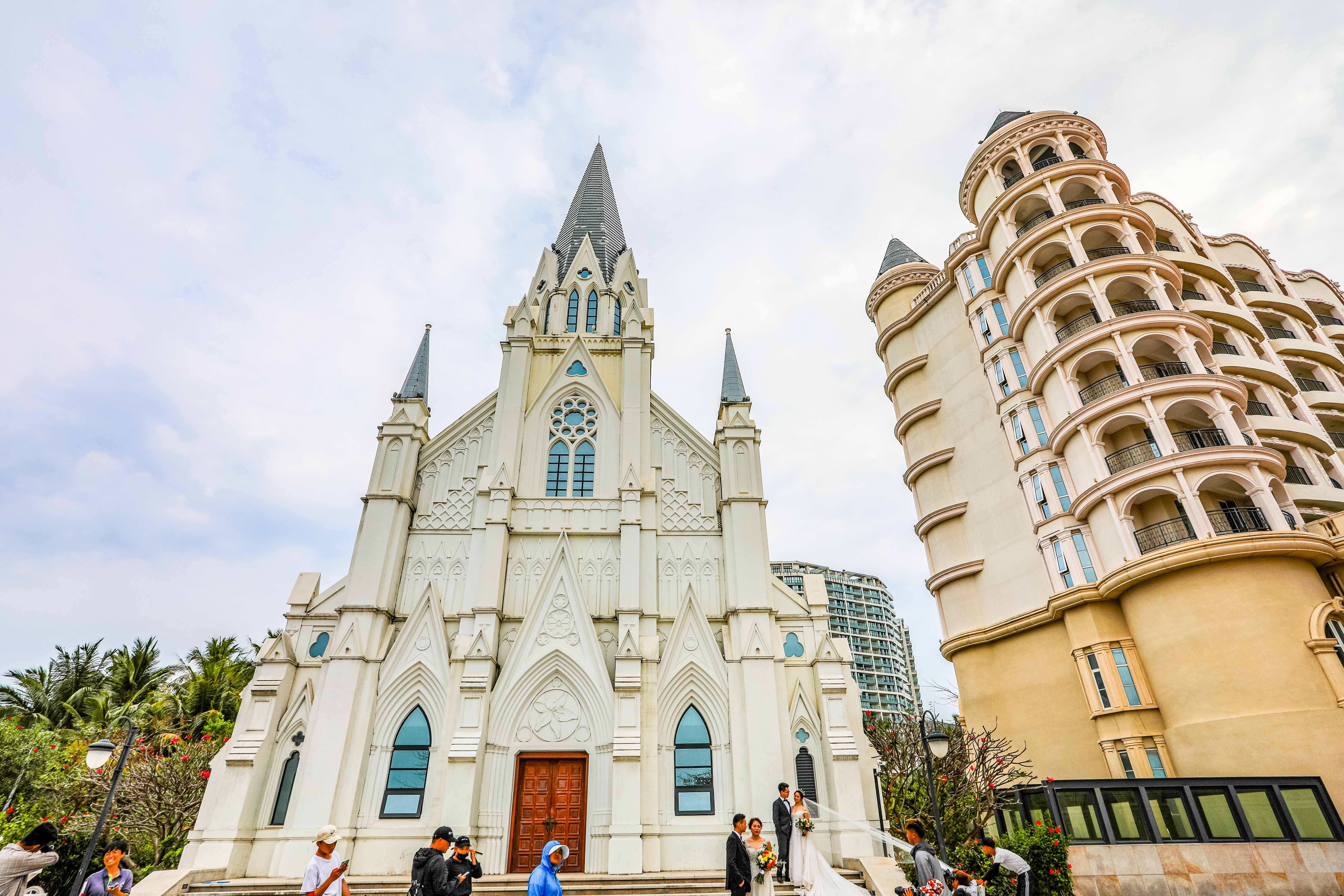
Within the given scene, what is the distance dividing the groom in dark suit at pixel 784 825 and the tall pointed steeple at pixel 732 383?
44.5 feet

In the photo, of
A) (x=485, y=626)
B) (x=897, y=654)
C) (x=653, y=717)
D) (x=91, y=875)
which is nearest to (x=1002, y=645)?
(x=653, y=717)

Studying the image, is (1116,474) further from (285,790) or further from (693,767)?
(285,790)

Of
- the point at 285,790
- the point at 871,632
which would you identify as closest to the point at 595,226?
the point at 285,790

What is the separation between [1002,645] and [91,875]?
24.8m

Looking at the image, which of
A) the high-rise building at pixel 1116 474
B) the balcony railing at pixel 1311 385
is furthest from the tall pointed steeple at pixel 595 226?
the balcony railing at pixel 1311 385

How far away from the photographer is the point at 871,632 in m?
103

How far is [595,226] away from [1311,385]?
107 ft

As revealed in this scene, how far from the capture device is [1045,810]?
Result: 14172mm

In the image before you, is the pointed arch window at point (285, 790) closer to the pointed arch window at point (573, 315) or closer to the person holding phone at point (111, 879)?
the person holding phone at point (111, 879)

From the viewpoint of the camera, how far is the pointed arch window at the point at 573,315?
25.7 meters

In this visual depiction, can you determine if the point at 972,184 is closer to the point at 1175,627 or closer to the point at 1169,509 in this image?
the point at 1169,509

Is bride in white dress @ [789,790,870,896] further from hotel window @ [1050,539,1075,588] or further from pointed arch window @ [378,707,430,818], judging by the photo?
hotel window @ [1050,539,1075,588]

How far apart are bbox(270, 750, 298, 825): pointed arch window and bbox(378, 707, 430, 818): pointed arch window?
225 centimetres

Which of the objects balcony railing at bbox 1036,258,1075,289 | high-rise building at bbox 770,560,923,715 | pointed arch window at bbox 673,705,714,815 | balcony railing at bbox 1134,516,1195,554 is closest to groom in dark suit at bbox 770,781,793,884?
pointed arch window at bbox 673,705,714,815
